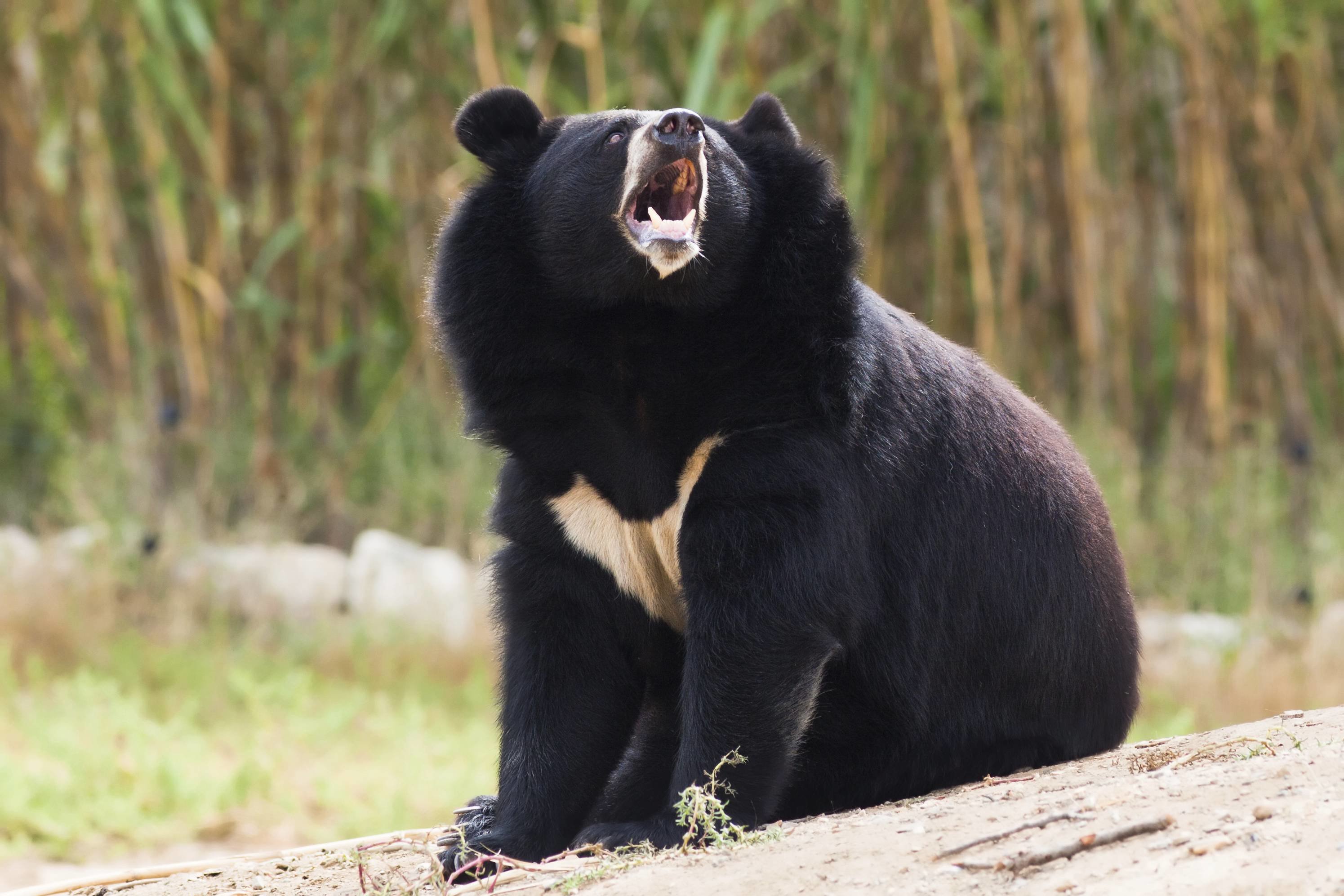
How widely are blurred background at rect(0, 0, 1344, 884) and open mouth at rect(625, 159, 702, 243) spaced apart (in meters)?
3.04

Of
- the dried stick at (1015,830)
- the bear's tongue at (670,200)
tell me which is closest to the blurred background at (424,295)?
the bear's tongue at (670,200)

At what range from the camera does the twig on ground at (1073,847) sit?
204 centimetres

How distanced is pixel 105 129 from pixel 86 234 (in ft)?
2.56

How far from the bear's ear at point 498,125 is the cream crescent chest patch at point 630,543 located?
2.29ft

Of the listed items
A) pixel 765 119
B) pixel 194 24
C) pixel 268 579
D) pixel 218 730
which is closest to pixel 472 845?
pixel 765 119

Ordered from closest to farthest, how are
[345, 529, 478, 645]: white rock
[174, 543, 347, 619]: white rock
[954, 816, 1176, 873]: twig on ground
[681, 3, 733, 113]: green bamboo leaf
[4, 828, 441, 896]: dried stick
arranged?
[954, 816, 1176, 873]: twig on ground → [4, 828, 441, 896]: dried stick → [681, 3, 733, 113]: green bamboo leaf → [345, 529, 478, 645]: white rock → [174, 543, 347, 619]: white rock

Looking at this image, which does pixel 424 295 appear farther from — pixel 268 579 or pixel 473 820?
pixel 473 820

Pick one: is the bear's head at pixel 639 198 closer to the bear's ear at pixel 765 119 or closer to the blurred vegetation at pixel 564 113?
the bear's ear at pixel 765 119

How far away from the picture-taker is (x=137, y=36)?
6812 millimetres

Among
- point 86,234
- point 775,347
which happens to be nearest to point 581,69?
point 86,234

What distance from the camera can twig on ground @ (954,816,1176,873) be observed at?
2045 mm

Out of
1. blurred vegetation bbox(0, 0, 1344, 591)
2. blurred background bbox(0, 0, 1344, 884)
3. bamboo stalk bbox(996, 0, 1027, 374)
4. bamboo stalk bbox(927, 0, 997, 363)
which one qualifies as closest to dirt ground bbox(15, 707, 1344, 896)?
blurred background bbox(0, 0, 1344, 884)

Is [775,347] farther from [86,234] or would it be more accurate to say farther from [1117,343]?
[86,234]

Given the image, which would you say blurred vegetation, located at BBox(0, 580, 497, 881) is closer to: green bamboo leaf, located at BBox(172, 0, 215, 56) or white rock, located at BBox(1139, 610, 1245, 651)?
green bamboo leaf, located at BBox(172, 0, 215, 56)
